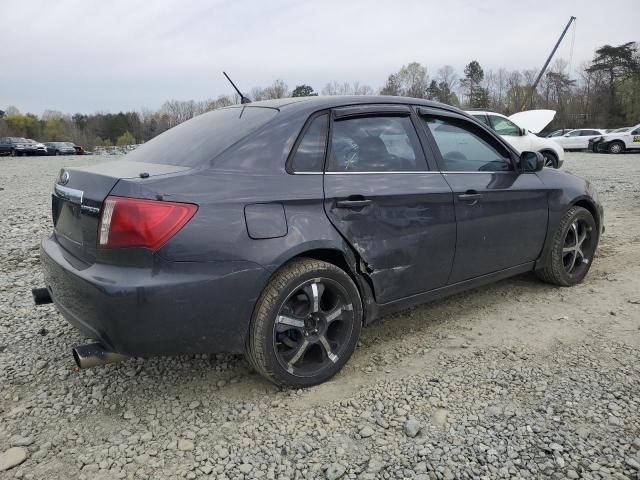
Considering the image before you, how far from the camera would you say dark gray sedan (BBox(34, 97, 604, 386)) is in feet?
7.76

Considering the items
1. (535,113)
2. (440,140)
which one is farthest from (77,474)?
(535,113)

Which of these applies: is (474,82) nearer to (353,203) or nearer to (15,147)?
(15,147)

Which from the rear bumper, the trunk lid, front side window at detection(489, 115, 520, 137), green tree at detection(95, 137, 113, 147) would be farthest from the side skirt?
green tree at detection(95, 137, 113, 147)

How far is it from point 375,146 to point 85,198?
1.67 meters

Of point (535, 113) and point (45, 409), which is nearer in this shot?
point (45, 409)

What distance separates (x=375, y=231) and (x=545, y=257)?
6.43ft

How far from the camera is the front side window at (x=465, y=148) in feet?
11.4

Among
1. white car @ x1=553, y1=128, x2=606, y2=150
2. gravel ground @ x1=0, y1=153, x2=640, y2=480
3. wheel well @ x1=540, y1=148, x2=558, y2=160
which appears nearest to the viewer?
gravel ground @ x1=0, y1=153, x2=640, y2=480

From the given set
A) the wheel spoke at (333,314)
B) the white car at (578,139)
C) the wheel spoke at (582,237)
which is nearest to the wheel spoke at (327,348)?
the wheel spoke at (333,314)

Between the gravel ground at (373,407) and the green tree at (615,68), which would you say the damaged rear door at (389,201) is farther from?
the green tree at (615,68)

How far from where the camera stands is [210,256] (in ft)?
7.86

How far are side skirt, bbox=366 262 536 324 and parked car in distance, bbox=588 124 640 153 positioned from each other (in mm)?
26615

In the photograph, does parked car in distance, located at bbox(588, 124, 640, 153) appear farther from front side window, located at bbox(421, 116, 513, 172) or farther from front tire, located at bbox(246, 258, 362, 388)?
front tire, located at bbox(246, 258, 362, 388)

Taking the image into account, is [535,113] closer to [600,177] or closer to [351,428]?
[600,177]
